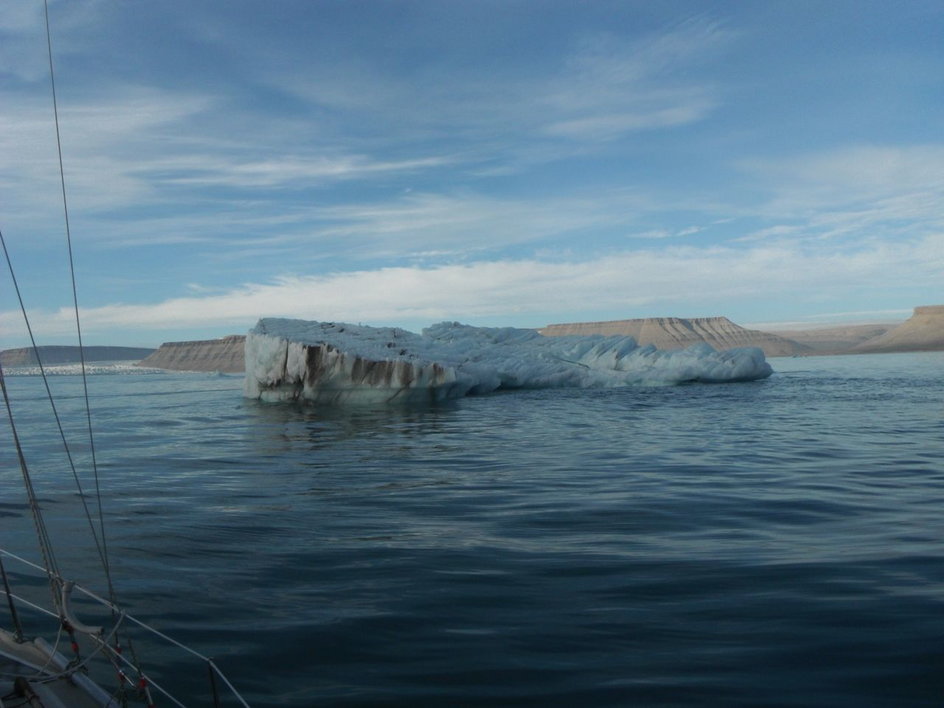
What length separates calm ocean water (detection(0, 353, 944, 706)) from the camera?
3.07 m

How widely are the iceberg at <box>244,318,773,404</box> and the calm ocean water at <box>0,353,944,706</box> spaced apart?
30.1 feet

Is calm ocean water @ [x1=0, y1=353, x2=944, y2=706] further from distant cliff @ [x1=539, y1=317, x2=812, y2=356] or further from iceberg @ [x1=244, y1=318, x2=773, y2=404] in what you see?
distant cliff @ [x1=539, y1=317, x2=812, y2=356]

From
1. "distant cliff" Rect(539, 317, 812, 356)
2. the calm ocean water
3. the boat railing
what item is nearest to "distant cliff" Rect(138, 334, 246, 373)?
"distant cliff" Rect(539, 317, 812, 356)

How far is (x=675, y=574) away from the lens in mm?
4344

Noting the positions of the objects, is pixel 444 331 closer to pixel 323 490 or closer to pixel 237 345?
pixel 323 490

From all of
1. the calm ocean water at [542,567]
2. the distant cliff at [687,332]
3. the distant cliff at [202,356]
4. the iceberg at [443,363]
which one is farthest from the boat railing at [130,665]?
the distant cliff at [687,332]

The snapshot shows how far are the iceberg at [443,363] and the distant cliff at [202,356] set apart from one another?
81887 millimetres

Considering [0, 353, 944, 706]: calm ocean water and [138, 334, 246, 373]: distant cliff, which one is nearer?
[0, 353, 944, 706]: calm ocean water

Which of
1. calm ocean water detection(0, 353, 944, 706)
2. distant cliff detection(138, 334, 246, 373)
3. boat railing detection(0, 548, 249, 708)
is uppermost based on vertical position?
distant cliff detection(138, 334, 246, 373)

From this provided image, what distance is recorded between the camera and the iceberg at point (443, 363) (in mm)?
20062

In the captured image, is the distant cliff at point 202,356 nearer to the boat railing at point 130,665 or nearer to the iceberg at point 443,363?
the iceberg at point 443,363

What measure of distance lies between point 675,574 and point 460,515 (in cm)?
227

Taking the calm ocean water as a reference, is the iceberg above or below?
above

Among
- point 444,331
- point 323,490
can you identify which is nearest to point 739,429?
point 323,490
